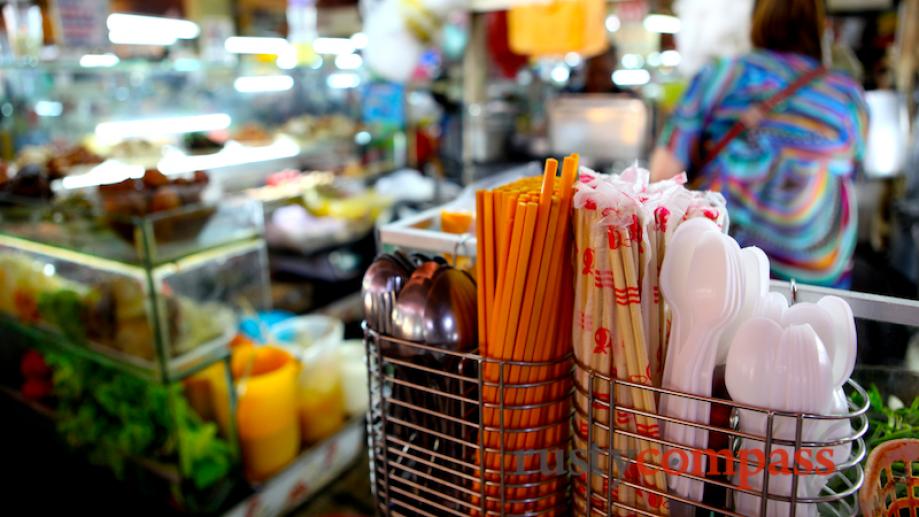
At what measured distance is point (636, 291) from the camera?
0.62 m

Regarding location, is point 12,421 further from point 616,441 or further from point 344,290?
point 616,441

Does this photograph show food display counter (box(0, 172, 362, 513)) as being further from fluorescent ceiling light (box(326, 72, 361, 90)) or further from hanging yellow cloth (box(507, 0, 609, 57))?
fluorescent ceiling light (box(326, 72, 361, 90))

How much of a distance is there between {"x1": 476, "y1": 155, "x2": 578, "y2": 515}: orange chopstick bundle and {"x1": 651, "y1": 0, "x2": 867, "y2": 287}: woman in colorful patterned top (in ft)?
3.31

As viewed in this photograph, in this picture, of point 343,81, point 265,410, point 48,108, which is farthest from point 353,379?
point 343,81

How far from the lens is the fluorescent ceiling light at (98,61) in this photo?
2.89m

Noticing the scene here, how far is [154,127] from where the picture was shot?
360 centimetres

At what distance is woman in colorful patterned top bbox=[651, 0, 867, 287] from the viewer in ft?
5.08

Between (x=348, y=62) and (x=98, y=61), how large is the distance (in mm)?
2295

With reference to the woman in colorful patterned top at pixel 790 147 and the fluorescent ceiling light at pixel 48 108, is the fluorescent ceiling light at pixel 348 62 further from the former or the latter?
the woman in colorful patterned top at pixel 790 147

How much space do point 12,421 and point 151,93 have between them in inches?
76.2

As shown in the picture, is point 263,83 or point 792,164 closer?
point 792,164

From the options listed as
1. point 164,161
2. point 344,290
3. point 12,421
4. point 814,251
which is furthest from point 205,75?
point 814,251

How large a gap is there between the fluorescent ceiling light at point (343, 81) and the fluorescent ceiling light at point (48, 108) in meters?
1.80

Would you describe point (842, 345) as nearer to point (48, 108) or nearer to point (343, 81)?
point (48, 108)
